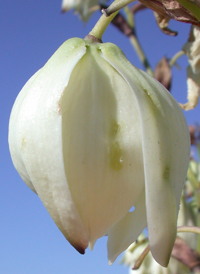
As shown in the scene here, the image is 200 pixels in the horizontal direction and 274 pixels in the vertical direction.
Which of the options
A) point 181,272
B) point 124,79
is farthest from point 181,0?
point 181,272

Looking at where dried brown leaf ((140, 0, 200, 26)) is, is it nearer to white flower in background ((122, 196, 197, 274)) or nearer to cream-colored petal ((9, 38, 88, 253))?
cream-colored petal ((9, 38, 88, 253))

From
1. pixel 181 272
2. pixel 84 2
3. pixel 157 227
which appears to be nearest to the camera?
pixel 157 227

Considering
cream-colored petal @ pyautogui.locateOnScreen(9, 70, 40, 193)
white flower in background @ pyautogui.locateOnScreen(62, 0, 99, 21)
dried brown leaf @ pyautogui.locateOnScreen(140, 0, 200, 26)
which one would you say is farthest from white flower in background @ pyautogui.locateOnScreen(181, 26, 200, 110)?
white flower in background @ pyautogui.locateOnScreen(62, 0, 99, 21)

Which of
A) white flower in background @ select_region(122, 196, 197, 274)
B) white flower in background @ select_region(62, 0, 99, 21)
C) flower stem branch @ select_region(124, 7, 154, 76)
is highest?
white flower in background @ select_region(62, 0, 99, 21)

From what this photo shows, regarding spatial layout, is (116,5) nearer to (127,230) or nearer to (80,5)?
(127,230)

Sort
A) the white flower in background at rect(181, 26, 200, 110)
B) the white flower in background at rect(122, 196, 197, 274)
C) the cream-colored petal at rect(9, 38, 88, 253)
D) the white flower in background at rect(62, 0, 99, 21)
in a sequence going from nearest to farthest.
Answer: the cream-colored petal at rect(9, 38, 88, 253)
the white flower in background at rect(181, 26, 200, 110)
the white flower in background at rect(122, 196, 197, 274)
the white flower in background at rect(62, 0, 99, 21)

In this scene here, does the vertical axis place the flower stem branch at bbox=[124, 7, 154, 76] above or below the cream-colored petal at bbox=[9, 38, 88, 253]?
below

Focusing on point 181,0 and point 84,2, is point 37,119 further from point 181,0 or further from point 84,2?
point 84,2
